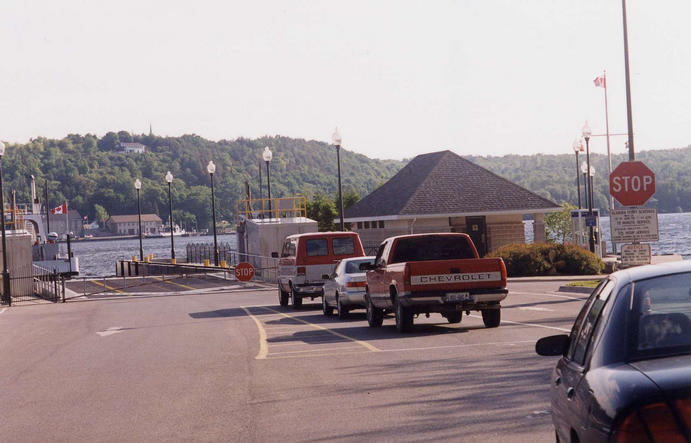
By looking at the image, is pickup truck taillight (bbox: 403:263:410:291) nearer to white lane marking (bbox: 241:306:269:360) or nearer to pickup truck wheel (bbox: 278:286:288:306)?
white lane marking (bbox: 241:306:269:360)

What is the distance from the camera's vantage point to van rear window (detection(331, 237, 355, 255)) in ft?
92.1

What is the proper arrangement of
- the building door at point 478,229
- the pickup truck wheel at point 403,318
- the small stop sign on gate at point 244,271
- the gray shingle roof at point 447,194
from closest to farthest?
the pickup truck wheel at point 403,318
the small stop sign on gate at point 244,271
the gray shingle roof at point 447,194
the building door at point 478,229

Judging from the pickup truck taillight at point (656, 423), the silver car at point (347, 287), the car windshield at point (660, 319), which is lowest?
the silver car at point (347, 287)

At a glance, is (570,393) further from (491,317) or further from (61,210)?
(61,210)

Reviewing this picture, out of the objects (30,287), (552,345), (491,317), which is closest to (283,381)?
(552,345)

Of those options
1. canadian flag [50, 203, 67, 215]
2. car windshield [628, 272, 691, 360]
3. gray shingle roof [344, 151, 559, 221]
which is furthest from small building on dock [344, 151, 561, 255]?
car windshield [628, 272, 691, 360]

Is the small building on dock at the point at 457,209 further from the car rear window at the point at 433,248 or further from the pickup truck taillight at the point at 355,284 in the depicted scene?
the car rear window at the point at 433,248

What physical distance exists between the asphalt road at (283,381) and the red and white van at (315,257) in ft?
13.5

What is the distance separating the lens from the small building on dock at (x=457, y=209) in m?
53.3

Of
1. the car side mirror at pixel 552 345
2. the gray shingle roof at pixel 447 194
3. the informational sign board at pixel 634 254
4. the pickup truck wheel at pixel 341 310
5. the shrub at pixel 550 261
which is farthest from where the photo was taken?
the gray shingle roof at pixel 447 194

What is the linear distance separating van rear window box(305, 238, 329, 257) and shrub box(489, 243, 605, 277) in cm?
1763

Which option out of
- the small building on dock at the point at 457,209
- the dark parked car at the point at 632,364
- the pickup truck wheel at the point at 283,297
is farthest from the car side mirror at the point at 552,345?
the small building on dock at the point at 457,209

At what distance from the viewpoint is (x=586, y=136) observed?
45312mm

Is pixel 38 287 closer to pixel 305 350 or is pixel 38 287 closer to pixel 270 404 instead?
pixel 305 350
